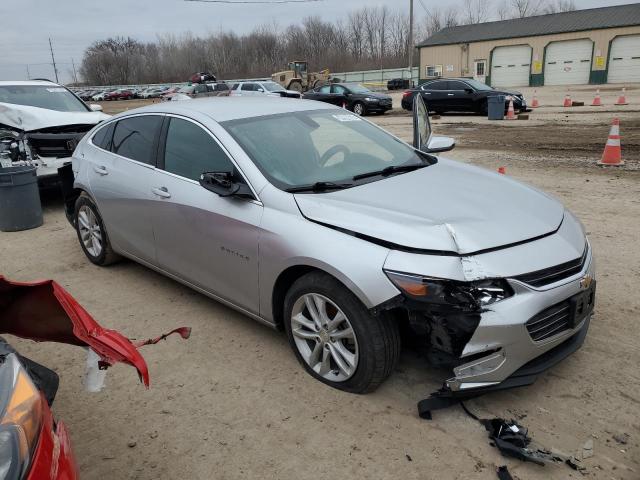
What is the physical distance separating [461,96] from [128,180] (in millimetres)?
18211

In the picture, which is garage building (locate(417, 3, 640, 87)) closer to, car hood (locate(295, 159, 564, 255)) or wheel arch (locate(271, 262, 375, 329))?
car hood (locate(295, 159, 564, 255))

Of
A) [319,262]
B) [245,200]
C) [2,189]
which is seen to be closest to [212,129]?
[245,200]

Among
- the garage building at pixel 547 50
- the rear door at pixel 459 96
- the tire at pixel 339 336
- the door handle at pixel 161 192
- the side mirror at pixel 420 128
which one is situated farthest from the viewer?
the garage building at pixel 547 50

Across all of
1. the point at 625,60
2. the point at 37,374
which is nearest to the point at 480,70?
the point at 625,60

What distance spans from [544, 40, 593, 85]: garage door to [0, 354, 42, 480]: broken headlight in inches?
1921

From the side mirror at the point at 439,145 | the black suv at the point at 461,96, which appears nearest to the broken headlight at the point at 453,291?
the side mirror at the point at 439,145

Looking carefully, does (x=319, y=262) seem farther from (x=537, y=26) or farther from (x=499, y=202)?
(x=537, y=26)

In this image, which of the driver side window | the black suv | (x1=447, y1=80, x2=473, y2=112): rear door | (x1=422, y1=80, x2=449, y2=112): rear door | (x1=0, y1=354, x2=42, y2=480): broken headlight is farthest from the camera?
(x1=422, y1=80, x2=449, y2=112): rear door

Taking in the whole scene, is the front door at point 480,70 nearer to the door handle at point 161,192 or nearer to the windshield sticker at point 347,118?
the windshield sticker at point 347,118

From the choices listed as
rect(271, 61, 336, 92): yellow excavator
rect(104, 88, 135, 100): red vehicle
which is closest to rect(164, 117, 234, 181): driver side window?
rect(271, 61, 336, 92): yellow excavator

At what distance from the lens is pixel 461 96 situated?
66.7 ft

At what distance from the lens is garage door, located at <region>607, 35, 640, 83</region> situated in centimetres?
4059

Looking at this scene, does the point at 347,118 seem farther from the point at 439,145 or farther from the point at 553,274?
the point at 553,274

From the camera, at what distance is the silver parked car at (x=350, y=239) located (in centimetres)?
261
